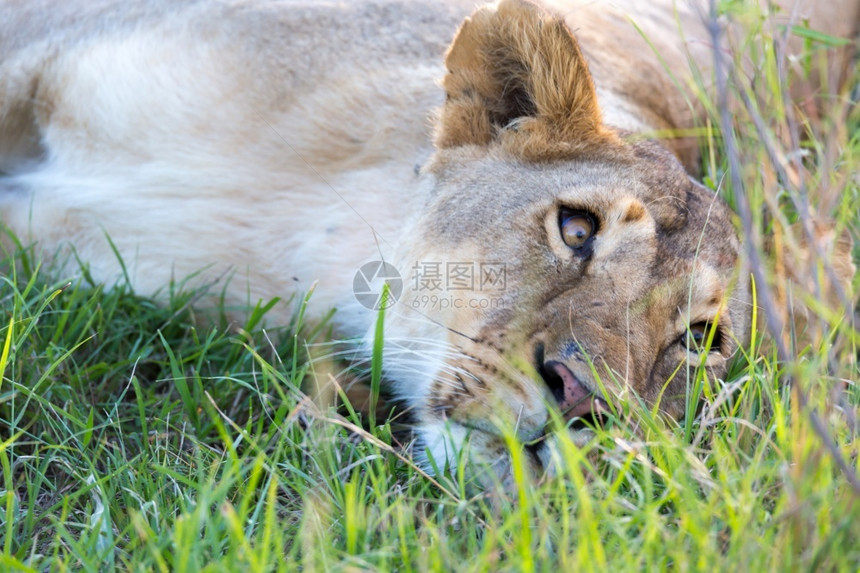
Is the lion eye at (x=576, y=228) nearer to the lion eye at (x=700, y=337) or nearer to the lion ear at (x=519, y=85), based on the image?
the lion ear at (x=519, y=85)

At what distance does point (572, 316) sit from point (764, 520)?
2.51 ft

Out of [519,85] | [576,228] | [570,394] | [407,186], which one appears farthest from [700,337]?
[407,186]

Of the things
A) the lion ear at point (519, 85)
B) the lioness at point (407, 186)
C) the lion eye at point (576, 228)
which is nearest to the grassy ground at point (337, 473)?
the lioness at point (407, 186)

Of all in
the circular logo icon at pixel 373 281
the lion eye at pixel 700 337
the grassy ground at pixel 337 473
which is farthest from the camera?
the circular logo icon at pixel 373 281

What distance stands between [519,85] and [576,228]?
0.61 meters

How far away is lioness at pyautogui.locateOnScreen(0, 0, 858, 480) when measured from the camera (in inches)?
108

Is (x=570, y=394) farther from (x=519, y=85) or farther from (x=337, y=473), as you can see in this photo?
(x=519, y=85)

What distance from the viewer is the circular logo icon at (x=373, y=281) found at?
127 inches

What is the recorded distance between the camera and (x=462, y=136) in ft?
10.9

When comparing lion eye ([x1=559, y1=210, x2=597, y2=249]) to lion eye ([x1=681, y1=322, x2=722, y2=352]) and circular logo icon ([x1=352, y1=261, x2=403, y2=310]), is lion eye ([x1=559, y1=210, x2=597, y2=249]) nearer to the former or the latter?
lion eye ([x1=681, y1=322, x2=722, y2=352])

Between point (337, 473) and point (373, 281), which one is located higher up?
point (373, 281)

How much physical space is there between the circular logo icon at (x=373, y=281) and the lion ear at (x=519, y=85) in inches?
18.8

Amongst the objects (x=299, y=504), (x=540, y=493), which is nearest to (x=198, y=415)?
(x=299, y=504)

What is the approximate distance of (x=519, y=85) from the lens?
3.25 m
